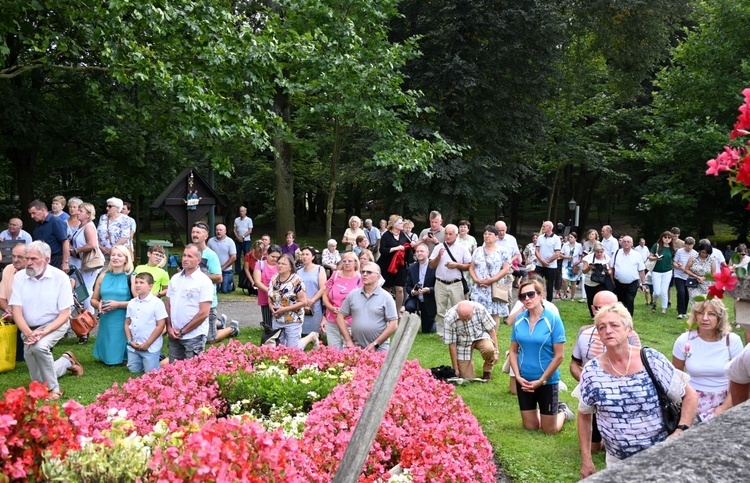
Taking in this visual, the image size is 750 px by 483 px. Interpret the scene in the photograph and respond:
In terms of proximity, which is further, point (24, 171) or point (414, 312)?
point (24, 171)

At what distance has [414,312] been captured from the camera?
35.2ft

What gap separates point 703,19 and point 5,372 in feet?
109

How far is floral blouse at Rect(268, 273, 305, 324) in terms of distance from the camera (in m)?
10.2

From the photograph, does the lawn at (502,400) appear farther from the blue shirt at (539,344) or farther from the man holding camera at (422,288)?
the blue shirt at (539,344)

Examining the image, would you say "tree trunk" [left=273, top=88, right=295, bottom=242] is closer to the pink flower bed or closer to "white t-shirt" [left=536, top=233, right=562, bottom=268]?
"white t-shirt" [left=536, top=233, right=562, bottom=268]

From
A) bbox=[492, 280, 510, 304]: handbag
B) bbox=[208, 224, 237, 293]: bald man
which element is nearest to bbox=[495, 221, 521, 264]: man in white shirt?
bbox=[492, 280, 510, 304]: handbag

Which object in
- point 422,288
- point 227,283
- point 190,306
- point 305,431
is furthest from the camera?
point 227,283

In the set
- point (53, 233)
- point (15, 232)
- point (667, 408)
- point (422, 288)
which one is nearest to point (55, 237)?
point (53, 233)

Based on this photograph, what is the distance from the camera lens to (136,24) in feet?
46.5

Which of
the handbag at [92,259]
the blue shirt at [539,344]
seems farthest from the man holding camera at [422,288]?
the handbag at [92,259]

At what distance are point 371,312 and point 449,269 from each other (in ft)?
11.8

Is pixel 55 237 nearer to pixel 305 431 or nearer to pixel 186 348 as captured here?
pixel 186 348

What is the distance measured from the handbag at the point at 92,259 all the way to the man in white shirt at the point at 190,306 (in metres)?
3.24

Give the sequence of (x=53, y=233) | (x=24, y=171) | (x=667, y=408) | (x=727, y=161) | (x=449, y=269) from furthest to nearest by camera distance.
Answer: (x=24, y=171)
(x=449, y=269)
(x=53, y=233)
(x=667, y=408)
(x=727, y=161)
